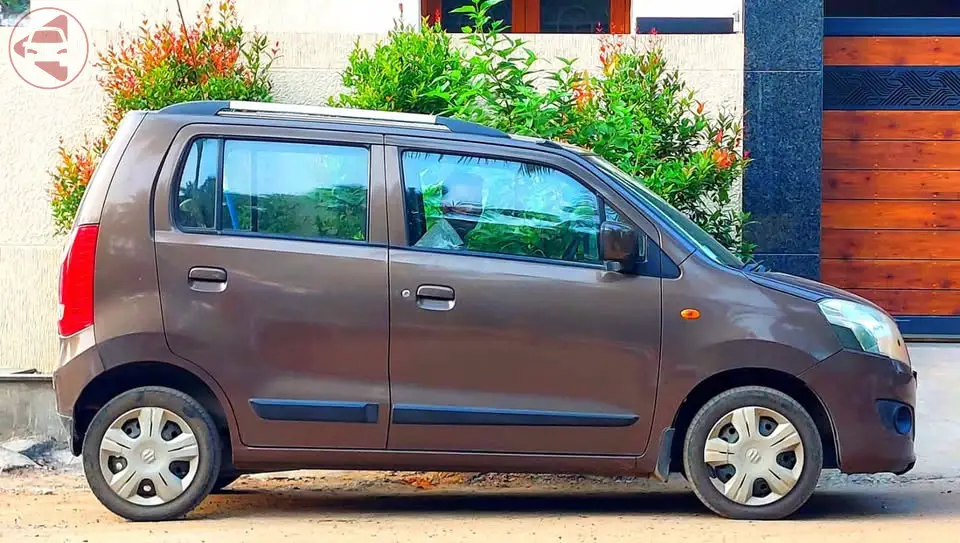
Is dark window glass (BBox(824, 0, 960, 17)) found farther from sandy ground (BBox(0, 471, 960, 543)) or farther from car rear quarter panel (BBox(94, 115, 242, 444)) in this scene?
car rear quarter panel (BBox(94, 115, 242, 444))

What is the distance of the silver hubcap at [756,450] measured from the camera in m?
6.09

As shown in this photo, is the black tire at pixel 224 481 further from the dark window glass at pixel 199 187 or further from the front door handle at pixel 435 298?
the front door handle at pixel 435 298

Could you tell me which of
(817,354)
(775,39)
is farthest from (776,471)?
(775,39)

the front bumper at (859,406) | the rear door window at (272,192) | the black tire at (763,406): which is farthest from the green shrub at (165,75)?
the front bumper at (859,406)

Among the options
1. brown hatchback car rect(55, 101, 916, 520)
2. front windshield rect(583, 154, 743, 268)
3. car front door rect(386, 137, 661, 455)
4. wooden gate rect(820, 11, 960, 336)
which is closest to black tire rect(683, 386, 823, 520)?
brown hatchback car rect(55, 101, 916, 520)

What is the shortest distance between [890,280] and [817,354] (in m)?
4.74

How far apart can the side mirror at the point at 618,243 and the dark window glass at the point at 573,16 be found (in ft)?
17.0

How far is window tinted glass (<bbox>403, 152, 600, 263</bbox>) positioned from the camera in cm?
618

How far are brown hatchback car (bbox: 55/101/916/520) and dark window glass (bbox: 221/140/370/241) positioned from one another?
0.01 m

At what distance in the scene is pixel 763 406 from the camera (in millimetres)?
6094

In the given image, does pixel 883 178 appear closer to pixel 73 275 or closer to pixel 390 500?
pixel 390 500

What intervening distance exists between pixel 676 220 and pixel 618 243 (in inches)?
24.4

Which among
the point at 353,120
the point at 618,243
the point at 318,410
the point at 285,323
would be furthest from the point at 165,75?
the point at 618,243

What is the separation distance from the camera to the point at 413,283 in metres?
6.06
